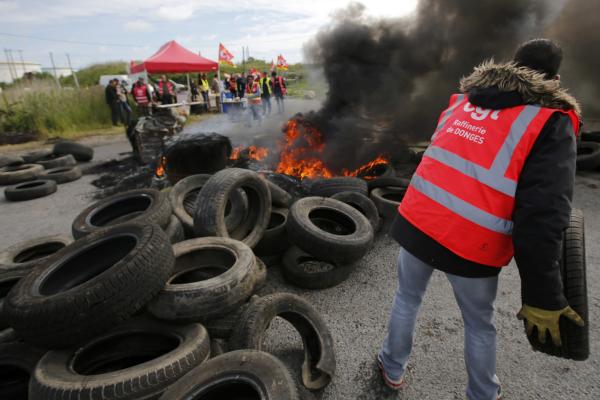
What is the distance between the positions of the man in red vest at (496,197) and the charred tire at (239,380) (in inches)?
41.9

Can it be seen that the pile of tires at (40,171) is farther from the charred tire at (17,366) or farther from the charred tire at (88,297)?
the charred tire at (17,366)

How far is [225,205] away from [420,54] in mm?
8529

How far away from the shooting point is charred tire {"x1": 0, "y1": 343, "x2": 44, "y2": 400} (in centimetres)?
237

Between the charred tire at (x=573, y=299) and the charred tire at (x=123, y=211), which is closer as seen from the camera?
the charred tire at (x=573, y=299)

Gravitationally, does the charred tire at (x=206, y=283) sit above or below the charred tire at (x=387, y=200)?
Answer: above

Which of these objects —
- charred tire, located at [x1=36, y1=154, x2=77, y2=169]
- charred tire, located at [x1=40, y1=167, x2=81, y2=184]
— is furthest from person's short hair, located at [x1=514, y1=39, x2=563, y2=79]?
charred tire, located at [x1=36, y1=154, x2=77, y2=169]

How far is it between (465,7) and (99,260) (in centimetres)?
1104

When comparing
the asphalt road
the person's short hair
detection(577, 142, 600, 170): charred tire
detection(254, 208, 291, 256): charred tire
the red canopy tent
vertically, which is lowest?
the asphalt road

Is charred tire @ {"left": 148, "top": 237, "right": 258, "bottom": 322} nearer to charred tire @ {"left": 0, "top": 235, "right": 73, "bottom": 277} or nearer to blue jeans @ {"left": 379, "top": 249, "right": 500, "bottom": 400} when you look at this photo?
blue jeans @ {"left": 379, "top": 249, "right": 500, "bottom": 400}

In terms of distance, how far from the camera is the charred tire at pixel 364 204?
4.71 m

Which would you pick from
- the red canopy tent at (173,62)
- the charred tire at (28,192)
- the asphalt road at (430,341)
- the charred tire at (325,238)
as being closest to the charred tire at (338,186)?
the asphalt road at (430,341)

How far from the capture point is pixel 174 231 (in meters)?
3.88

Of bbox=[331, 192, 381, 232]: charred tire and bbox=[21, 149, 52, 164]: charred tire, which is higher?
bbox=[21, 149, 52, 164]: charred tire

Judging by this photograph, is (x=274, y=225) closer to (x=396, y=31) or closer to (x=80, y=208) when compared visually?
(x=80, y=208)
